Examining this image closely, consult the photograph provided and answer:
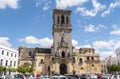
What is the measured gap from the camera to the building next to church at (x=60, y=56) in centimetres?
6769

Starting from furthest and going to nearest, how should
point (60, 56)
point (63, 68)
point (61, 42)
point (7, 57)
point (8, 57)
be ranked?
point (61, 42), point (63, 68), point (60, 56), point (8, 57), point (7, 57)

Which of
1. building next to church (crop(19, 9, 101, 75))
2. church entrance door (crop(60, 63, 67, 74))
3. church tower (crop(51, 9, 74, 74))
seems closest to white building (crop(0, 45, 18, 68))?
building next to church (crop(19, 9, 101, 75))

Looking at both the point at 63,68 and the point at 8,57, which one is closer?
the point at 8,57

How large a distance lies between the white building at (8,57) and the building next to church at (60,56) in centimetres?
620

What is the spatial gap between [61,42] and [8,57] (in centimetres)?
1680

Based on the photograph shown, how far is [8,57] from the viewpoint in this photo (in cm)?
6047

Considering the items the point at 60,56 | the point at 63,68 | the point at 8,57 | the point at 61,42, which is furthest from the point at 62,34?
the point at 8,57

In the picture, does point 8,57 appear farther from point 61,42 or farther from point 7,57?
point 61,42

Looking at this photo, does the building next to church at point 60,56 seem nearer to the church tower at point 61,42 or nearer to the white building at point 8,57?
the church tower at point 61,42

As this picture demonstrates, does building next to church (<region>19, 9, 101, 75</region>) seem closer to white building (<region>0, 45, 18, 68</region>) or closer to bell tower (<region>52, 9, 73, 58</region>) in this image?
bell tower (<region>52, 9, 73, 58</region>)

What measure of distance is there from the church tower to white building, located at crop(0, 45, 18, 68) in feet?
35.5

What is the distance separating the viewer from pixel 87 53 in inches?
3083

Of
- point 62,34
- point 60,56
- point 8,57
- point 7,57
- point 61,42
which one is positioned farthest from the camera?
point 62,34

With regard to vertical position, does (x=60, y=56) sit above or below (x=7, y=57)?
above
